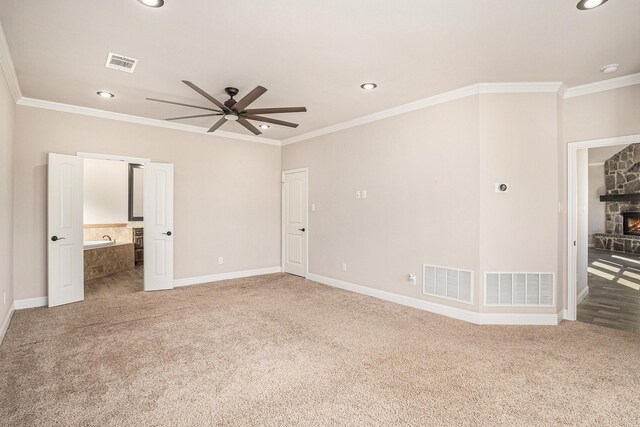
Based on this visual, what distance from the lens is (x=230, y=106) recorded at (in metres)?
3.58

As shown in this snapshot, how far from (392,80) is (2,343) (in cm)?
468

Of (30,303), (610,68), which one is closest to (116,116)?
(30,303)

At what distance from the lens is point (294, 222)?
645 centimetres

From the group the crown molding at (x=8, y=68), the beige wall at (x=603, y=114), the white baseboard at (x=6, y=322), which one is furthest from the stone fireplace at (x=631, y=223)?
the white baseboard at (x=6, y=322)

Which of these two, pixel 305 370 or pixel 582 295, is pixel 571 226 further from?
pixel 305 370

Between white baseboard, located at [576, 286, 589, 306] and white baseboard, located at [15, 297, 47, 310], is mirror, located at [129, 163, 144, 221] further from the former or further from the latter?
white baseboard, located at [576, 286, 589, 306]

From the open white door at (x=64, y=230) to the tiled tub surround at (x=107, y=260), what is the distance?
182cm

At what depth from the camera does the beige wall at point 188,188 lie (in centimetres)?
428

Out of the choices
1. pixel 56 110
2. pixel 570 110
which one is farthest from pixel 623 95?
pixel 56 110

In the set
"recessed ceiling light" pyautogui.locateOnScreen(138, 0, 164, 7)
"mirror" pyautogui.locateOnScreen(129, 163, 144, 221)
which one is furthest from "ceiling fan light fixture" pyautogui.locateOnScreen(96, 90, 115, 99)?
"mirror" pyautogui.locateOnScreen(129, 163, 144, 221)

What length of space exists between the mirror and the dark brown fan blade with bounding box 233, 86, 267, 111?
18.1ft

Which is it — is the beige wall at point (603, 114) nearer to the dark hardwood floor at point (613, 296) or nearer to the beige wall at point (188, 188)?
the dark hardwood floor at point (613, 296)

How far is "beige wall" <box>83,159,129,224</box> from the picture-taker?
24.3 ft

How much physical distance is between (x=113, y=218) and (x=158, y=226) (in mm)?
3315
